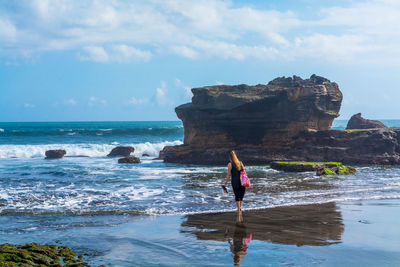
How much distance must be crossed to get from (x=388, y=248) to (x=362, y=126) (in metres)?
33.8

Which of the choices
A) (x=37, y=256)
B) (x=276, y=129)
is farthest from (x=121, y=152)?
(x=37, y=256)

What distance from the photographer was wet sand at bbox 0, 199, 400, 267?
751cm

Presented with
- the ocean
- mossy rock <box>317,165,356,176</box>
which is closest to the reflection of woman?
the ocean

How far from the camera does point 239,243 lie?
28.5ft

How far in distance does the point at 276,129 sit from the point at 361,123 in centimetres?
1404

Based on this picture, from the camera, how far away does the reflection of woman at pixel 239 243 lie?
7.61m

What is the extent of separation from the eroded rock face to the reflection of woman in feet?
65.3

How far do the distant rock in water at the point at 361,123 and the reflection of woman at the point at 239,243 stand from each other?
3251 cm

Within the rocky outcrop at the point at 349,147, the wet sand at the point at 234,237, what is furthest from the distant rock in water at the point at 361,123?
the wet sand at the point at 234,237

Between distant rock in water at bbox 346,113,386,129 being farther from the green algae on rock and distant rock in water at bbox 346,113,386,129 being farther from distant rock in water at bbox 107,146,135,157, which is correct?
distant rock in water at bbox 107,146,135,157

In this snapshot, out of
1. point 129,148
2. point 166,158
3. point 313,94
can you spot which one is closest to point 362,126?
point 313,94

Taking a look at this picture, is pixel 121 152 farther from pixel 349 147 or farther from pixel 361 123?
pixel 361 123

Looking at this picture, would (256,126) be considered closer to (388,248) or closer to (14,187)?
(14,187)

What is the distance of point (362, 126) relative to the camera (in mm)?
39781
